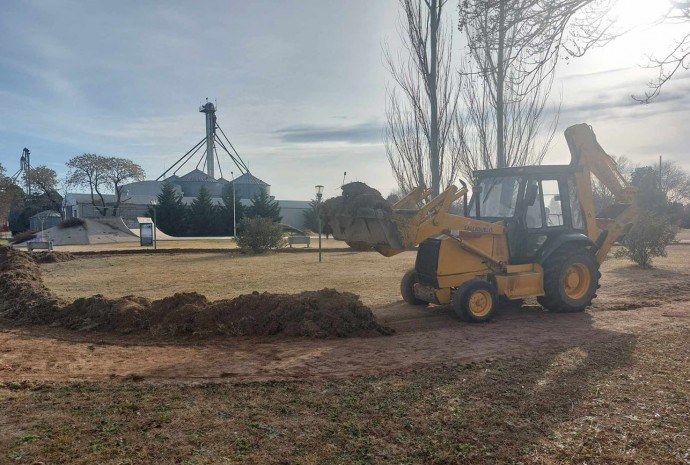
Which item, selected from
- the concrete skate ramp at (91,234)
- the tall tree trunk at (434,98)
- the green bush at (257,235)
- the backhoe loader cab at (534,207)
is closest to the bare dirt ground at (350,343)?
the backhoe loader cab at (534,207)

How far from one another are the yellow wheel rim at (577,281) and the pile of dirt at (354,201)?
3742 millimetres

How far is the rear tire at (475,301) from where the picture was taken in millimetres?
8070

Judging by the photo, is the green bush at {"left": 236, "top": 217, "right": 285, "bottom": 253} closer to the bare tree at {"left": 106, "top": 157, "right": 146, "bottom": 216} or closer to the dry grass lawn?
the dry grass lawn

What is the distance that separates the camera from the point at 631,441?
3727 mm

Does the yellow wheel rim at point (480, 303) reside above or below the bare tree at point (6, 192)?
below

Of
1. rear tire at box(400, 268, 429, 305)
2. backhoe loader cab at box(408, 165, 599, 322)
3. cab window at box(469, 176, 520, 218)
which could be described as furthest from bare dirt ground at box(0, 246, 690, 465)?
cab window at box(469, 176, 520, 218)

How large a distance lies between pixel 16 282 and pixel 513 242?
1080cm

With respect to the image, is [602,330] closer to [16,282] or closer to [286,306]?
[286,306]

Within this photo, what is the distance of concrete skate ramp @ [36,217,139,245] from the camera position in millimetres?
38062

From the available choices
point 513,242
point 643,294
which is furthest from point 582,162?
point 643,294

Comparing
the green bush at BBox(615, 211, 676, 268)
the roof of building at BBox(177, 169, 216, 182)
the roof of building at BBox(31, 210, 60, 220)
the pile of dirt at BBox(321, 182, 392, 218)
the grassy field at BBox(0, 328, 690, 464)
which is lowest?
the grassy field at BBox(0, 328, 690, 464)

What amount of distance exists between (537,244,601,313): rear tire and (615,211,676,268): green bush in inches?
309

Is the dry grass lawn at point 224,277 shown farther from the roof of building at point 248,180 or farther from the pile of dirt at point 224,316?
the roof of building at point 248,180

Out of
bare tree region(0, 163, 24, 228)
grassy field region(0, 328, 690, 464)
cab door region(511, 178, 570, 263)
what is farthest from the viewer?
bare tree region(0, 163, 24, 228)
